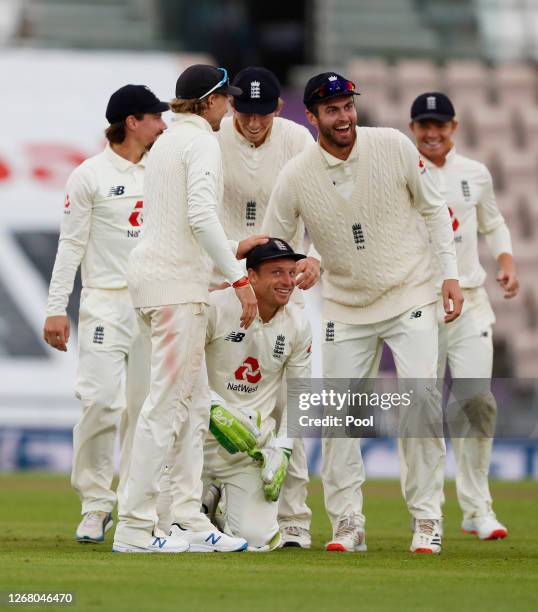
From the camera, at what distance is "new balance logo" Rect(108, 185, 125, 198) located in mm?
7586

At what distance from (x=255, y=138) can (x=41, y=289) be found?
8363 millimetres

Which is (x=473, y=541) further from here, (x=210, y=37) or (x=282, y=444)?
(x=210, y=37)

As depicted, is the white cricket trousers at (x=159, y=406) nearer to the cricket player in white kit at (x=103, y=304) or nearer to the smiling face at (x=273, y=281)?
the smiling face at (x=273, y=281)

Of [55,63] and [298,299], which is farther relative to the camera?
[55,63]

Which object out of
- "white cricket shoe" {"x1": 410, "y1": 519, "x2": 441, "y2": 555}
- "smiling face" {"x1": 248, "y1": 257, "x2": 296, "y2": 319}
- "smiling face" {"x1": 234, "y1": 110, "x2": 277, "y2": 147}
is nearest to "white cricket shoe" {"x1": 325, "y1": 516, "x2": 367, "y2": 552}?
"white cricket shoe" {"x1": 410, "y1": 519, "x2": 441, "y2": 555}

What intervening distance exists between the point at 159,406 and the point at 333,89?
165 cm

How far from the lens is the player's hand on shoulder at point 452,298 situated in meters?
6.77

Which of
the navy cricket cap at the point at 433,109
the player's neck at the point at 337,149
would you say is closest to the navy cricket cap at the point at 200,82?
the player's neck at the point at 337,149

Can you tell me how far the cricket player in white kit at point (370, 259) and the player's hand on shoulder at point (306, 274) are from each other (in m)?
0.19

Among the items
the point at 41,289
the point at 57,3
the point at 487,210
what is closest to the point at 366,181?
the point at 487,210

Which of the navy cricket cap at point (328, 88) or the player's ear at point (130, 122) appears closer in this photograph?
the navy cricket cap at point (328, 88)

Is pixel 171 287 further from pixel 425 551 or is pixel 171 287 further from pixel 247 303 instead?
pixel 425 551

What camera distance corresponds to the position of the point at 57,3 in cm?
1894

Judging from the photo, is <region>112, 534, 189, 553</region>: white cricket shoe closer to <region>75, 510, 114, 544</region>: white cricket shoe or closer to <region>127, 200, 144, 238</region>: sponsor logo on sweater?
<region>75, 510, 114, 544</region>: white cricket shoe
